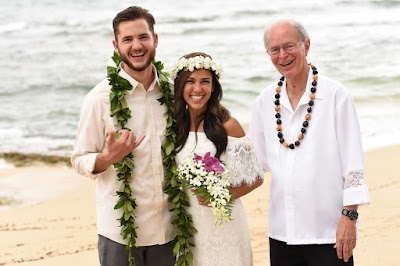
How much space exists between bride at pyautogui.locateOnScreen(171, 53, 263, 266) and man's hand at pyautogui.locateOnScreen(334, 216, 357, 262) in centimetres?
59

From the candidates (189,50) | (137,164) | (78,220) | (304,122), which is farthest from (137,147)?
(189,50)

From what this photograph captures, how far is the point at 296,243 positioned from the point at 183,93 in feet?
3.86

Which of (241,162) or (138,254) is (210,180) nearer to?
(241,162)

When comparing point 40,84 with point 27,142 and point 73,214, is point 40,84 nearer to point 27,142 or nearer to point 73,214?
point 27,142

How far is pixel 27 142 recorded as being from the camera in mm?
15383

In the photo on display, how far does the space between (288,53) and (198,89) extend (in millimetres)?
608

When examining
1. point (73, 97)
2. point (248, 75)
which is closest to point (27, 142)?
point (73, 97)

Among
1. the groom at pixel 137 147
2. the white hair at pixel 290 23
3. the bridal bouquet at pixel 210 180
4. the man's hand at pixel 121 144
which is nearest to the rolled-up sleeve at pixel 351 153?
the white hair at pixel 290 23

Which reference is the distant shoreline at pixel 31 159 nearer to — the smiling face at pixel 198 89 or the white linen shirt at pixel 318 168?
the smiling face at pixel 198 89

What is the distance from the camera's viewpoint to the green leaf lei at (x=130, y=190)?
3445mm

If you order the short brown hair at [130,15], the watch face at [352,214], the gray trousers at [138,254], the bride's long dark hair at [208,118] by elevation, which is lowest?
the gray trousers at [138,254]

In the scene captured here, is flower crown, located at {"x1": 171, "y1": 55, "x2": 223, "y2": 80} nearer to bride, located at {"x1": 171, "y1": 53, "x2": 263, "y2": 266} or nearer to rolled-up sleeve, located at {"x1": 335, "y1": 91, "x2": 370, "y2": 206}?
bride, located at {"x1": 171, "y1": 53, "x2": 263, "y2": 266}

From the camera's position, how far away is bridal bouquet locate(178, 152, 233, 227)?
129 inches

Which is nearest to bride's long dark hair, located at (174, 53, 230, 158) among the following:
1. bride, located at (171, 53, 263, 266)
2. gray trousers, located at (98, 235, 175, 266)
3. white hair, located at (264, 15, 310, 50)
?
bride, located at (171, 53, 263, 266)
